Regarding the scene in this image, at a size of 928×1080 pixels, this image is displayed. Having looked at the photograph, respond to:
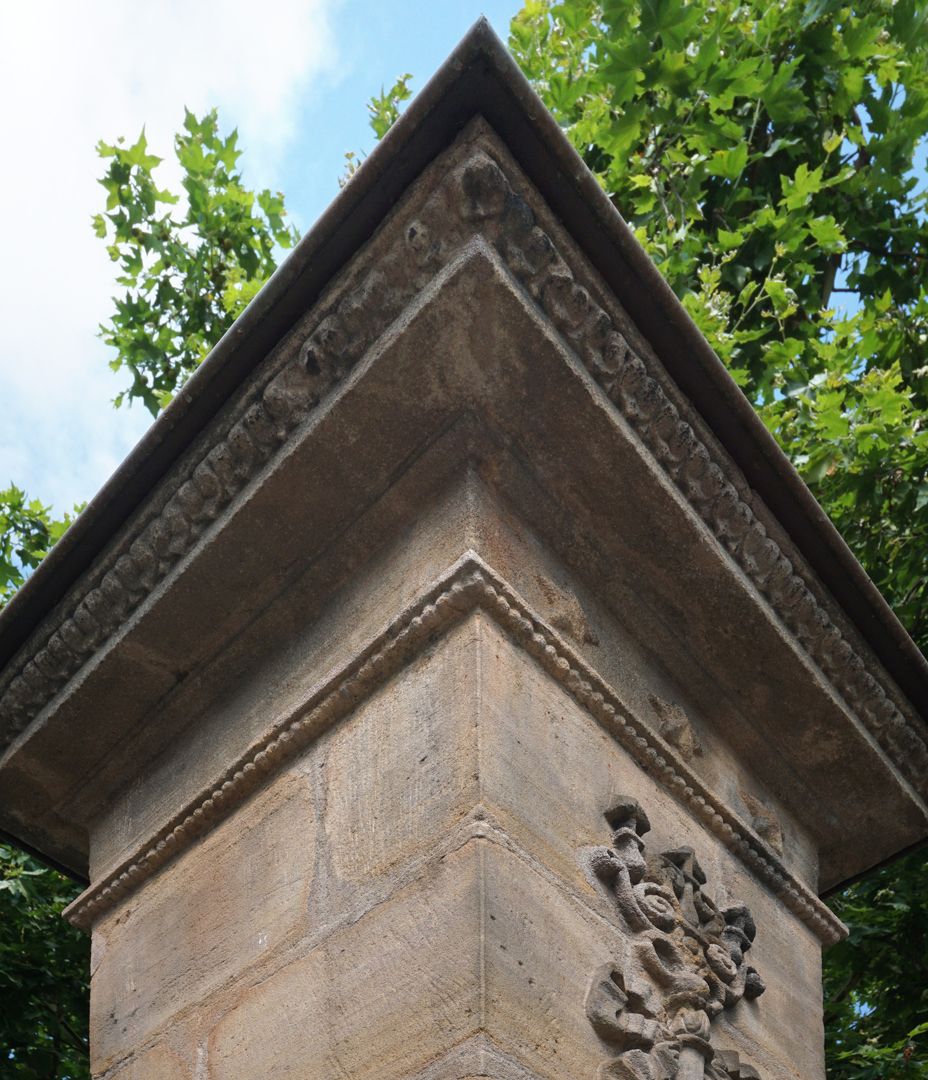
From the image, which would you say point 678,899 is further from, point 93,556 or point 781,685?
point 93,556

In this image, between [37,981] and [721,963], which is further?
[37,981]

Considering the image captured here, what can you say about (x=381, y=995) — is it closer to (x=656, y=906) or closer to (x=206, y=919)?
(x=656, y=906)

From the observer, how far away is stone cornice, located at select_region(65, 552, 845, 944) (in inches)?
111

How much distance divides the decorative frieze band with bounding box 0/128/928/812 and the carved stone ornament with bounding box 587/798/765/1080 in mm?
787

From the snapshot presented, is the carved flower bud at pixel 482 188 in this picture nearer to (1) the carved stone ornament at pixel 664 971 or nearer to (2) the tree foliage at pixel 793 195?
(1) the carved stone ornament at pixel 664 971

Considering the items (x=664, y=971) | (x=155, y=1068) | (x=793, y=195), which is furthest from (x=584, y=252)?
(x=793, y=195)

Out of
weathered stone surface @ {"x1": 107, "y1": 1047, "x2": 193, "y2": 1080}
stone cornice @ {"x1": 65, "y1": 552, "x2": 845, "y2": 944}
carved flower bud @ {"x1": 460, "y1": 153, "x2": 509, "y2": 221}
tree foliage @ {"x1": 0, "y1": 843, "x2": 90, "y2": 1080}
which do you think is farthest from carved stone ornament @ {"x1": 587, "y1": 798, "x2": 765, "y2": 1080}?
tree foliage @ {"x1": 0, "y1": 843, "x2": 90, "y2": 1080}

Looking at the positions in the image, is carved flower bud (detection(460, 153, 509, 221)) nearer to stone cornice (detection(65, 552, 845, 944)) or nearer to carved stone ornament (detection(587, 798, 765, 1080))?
stone cornice (detection(65, 552, 845, 944))

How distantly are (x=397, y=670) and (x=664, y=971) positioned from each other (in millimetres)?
781

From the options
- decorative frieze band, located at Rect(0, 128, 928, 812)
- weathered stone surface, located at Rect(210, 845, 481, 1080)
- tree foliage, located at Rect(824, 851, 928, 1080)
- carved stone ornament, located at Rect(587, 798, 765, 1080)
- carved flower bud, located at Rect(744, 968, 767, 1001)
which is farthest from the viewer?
tree foliage, located at Rect(824, 851, 928, 1080)

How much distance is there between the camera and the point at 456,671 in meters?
2.72

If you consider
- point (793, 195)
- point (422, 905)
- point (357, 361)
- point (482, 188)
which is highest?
point (793, 195)

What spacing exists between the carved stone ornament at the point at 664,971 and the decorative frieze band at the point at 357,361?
2.58 ft

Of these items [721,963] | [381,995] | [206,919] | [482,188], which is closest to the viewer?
[381,995]
